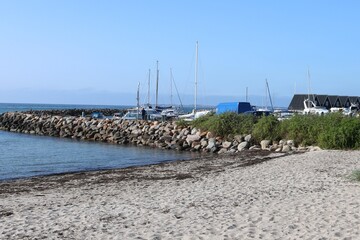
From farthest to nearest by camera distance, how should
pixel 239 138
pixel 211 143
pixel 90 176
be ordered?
pixel 211 143, pixel 239 138, pixel 90 176

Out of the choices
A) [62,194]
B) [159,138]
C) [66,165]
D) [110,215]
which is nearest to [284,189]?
[110,215]

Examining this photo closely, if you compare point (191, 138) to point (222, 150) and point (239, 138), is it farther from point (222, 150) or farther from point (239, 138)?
point (239, 138)

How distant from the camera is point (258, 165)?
2059 centimetres

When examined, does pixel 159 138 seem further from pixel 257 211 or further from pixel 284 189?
pixel 257 211

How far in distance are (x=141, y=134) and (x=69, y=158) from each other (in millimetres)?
11520

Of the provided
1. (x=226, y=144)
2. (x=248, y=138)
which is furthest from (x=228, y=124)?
(x=248, y=138)

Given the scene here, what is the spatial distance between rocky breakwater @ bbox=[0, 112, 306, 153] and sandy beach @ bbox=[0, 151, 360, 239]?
38.3 feet

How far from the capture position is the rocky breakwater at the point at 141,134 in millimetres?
31263

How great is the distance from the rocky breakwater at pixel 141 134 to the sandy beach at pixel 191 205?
38.3 ft

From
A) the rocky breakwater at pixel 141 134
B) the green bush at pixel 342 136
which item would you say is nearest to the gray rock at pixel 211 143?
the rocky breakwater at pixel 141 134

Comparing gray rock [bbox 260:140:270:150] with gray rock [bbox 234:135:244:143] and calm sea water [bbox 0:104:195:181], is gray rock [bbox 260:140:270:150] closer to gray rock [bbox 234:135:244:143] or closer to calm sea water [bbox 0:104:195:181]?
gray rock [bbox 234:135:244:143]

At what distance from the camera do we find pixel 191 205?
38.2ft

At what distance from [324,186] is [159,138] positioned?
2326 cm

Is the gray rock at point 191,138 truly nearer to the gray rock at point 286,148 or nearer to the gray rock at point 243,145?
the gray rock at point 243,145
